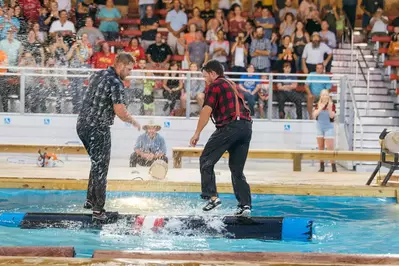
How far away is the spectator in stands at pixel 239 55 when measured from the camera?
18188mm

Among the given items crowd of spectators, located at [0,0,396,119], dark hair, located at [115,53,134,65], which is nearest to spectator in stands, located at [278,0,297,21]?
crowd of spectators, located at [0,0,396,119]

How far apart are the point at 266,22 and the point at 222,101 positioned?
11.0 metres

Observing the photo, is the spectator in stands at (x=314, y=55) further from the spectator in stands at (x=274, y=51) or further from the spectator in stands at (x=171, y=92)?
the spectator in stands at (x=171, y=92)

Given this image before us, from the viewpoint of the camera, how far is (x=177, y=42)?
1891cm

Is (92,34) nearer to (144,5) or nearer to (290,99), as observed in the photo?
(144,5)

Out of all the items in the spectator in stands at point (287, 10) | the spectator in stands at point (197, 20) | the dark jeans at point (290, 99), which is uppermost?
the spectator in stands at point (287, 10)

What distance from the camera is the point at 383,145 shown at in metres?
11.8

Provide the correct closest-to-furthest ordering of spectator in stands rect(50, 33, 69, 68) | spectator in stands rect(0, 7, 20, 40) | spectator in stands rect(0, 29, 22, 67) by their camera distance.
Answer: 1. spectator in stands rect(50, 33, 69, 68)
2. spectator in stands rect(0, 29, 22, 67)
3. spectator in stands rect(0, 7, 20, 40)

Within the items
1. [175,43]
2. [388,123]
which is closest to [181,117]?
[175,43]

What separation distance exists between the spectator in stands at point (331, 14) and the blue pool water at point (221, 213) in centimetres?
931

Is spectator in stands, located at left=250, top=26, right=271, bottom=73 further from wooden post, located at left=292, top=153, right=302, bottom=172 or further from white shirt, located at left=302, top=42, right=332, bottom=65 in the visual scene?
wooden post, located at left=292, top=153, right=302, bottom=172

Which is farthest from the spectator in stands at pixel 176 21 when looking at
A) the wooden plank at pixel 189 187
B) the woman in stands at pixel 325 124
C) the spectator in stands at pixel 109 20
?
the wooden plank at pixel 189 187

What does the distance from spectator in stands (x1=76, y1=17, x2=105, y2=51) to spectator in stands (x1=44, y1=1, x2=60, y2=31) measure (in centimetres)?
65

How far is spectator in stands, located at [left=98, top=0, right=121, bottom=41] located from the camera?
763 inches
